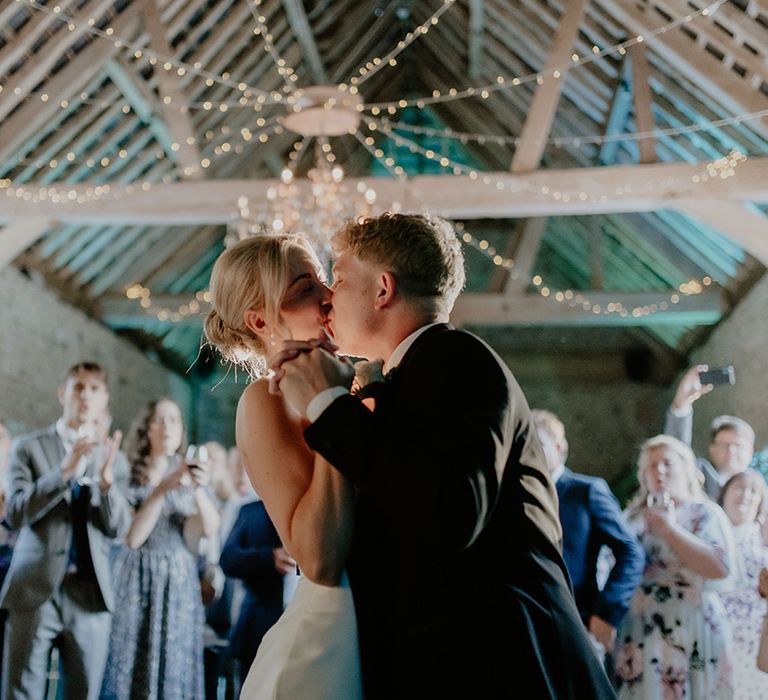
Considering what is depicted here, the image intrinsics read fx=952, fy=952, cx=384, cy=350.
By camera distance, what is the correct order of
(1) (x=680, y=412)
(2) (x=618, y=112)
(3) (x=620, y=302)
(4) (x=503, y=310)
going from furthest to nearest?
(4) (x=503, y=310) → (3) (x=620, y=302) → (2) (x=618, y=112) → (1) (x=680, y=412)

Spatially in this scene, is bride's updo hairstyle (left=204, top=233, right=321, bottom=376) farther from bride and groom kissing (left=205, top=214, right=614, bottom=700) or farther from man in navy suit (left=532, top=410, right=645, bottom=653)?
man in navy suit (left=532, top=410, right=645, bottom=653)

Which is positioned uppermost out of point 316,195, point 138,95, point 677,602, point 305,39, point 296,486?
point 305,39

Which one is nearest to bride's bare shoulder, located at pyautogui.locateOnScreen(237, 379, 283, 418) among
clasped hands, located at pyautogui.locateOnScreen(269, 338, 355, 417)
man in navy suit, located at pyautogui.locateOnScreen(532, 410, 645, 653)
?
clasped hands, located at pyautogui.locateOnScreen(269, 338, 355, 417)

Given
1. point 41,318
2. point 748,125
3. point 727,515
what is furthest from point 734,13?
point 41,318

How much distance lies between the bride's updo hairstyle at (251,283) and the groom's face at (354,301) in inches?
5.4

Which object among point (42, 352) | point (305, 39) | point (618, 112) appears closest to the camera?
point (618, 112)

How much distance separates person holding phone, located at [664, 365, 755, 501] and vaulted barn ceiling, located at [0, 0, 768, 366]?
5.25 feet

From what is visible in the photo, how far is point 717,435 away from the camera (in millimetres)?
4492

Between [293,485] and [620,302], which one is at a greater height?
[620,302]

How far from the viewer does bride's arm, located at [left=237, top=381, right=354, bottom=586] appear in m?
1.47

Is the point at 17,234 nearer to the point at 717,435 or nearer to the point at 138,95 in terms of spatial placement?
the point at 138,95

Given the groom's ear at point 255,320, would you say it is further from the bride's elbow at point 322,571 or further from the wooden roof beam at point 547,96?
the wooden roof beam at point 547,96

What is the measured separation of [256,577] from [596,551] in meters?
1.33

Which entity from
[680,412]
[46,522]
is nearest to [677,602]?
[680,412]
